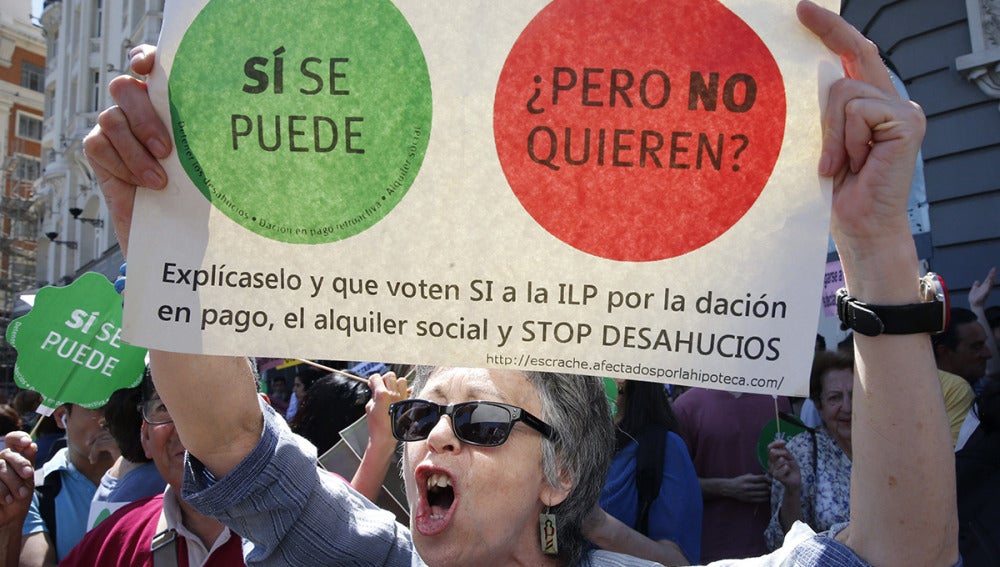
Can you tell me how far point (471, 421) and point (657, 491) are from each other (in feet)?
4.45

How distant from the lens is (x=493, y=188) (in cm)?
140

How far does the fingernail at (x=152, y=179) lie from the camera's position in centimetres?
140

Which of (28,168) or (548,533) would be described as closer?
(548,533)

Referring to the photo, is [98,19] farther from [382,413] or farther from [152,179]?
[152,179]

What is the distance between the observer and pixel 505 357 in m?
1.39

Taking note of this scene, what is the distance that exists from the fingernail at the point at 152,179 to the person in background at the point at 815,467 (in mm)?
2753

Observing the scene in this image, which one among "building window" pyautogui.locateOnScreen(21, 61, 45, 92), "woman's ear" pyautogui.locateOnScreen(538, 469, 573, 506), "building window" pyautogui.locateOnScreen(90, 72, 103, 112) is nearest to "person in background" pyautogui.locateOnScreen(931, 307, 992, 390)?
"woman's ear" pyautogui.locateOnScreen(538, 469, 573, 506)

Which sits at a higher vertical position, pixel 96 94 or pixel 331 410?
pixel 96 94

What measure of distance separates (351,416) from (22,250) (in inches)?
1706

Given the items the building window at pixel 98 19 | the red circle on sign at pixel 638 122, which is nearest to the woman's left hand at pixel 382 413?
the red circle on sign at pixel 638 122

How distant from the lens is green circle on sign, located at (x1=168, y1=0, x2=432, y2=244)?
4.61ft

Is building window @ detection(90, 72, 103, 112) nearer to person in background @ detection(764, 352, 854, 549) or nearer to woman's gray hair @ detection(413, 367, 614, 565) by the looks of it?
person in background @ detection(764, 352, 854, 549)

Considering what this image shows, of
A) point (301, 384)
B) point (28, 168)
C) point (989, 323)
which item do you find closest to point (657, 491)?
Answer: point (989, 323)

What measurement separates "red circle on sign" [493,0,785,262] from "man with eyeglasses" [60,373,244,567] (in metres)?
1.55
